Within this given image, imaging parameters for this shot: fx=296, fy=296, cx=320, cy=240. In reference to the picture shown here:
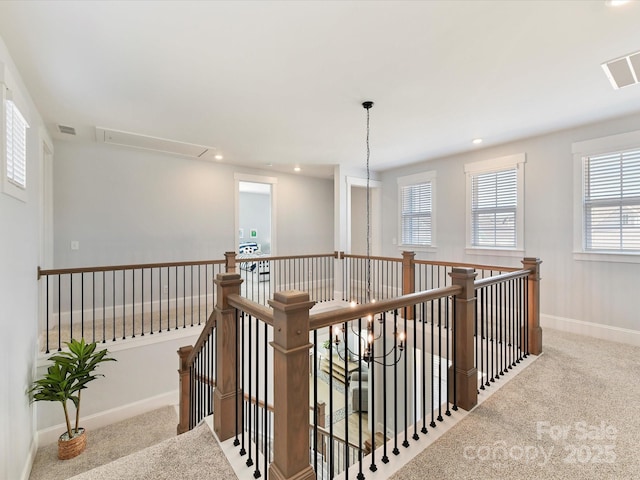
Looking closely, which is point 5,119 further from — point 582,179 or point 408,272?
point 582,179

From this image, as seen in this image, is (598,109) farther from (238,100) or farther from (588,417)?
(238,100)

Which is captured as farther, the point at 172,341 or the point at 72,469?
the point at 172,341

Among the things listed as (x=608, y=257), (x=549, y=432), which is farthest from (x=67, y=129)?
(x=608, y=257)

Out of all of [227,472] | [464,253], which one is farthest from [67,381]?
[464,253]

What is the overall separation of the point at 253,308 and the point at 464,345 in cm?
152

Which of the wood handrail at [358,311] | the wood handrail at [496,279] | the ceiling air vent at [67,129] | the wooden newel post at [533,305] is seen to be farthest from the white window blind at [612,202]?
the ceiling air vent at [67,129]

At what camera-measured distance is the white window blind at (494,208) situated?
4520 mm

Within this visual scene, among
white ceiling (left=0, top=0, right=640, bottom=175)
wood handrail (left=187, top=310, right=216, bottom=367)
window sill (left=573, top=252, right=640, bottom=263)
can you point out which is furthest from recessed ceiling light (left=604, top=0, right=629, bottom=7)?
wood handrail (left=187, top=310, right=216, bottom=367)

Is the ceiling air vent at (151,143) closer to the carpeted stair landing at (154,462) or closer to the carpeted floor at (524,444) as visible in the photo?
the carpeted stair landing at (154,462)

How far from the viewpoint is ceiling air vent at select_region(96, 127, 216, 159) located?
398cm

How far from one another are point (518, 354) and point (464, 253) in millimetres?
2314

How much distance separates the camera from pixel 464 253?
508cm

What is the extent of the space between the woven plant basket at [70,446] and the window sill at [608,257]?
6133mm

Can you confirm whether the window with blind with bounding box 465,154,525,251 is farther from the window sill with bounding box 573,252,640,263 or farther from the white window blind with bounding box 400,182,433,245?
the white window blind with bounding box 400,182,433,245
